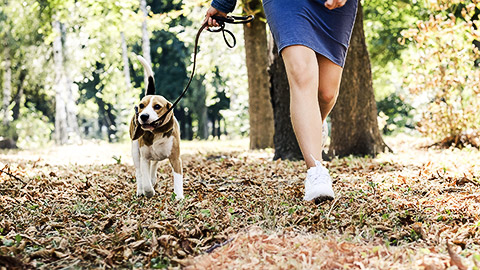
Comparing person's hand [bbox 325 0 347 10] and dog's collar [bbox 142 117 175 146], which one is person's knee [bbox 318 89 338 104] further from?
dog's collar [bbox 142 117 175 146]

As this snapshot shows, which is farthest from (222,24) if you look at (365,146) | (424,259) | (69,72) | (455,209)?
(69,72)

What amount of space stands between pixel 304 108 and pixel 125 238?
149 centimetres

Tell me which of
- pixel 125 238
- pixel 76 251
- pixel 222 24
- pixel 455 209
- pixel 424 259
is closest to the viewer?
pixel 424 259

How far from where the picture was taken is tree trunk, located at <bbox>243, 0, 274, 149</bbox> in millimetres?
10141

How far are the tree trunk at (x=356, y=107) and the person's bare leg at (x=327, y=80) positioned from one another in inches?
136

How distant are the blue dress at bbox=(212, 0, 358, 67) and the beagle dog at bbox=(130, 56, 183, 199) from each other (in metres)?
1.04

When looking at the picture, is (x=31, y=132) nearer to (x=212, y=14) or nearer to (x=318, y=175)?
(x=212, y=14)

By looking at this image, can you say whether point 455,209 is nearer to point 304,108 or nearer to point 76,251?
point 304,108

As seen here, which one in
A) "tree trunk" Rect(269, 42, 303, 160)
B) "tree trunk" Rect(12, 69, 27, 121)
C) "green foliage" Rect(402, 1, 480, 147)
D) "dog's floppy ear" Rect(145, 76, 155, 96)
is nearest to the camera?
"dog's floppy ear" Rect(145, 76, 155, 96)

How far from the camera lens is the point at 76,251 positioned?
2.23 m

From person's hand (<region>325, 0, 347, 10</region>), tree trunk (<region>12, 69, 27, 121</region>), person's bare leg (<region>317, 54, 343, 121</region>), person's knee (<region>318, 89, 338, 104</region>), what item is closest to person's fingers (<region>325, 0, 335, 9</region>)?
person's hand (<region>325, 0, 347, 10</region>)

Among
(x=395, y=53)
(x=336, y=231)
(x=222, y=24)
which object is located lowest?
(x=336, y=231)

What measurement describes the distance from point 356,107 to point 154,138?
412 centimetres

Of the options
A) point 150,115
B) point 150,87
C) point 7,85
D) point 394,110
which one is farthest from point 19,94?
point 150,115
